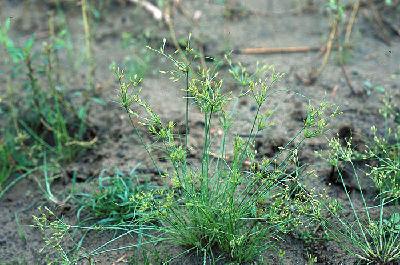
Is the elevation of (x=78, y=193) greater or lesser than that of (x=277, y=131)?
lesser

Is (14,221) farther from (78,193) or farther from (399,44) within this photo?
(399,44)

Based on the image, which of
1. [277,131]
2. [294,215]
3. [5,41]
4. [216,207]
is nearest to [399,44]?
[277,131]

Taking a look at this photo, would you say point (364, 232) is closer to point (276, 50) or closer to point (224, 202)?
point (224, 202)

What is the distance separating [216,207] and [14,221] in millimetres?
1039

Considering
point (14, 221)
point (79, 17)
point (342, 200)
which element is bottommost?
point (14, 221)

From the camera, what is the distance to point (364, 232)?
9.03 feet

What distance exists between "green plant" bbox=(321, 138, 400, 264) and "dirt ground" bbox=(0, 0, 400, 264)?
7cm

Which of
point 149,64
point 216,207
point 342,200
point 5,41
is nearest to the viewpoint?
point 216,207

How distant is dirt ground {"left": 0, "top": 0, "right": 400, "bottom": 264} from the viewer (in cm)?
297

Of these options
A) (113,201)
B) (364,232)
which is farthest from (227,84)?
(364,232)

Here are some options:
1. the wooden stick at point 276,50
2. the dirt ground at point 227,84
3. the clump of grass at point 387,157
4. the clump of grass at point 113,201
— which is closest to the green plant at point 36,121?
the dirt ground at point 227,84

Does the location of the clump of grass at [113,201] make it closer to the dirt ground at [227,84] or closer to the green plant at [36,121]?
the dirt ground at [227,84]

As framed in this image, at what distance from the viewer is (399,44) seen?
13.4ft

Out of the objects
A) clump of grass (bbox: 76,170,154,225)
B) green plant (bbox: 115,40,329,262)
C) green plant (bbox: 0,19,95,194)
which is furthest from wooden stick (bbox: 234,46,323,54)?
green plant (bbox: 115,40,329,262)
